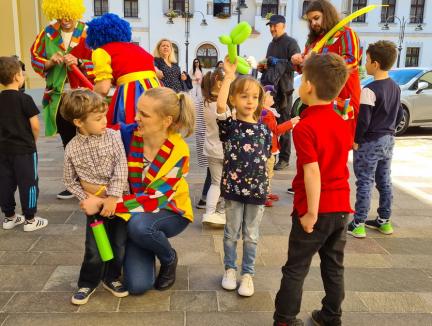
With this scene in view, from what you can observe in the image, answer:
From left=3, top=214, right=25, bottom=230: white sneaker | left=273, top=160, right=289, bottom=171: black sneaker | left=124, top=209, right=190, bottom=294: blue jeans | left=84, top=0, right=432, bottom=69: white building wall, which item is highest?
left=84, top=0, right=432, bottom=69: white building wall

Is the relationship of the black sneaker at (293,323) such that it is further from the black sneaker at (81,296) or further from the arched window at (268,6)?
the arched window at (268,6)

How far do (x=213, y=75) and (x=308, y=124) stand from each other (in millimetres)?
1620

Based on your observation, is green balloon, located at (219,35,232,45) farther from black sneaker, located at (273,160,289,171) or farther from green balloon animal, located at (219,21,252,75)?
black sneaker, located at (273,160,289,171)

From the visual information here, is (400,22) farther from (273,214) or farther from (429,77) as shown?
(273,214)

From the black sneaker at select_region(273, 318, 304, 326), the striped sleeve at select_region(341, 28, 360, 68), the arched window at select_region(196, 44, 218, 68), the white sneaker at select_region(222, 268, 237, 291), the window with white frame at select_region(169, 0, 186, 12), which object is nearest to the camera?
the black sneaker at select_region(273, 318, 304, 326)

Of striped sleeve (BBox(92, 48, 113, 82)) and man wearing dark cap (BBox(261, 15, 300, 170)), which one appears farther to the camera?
man wearing dark cap (BBox(261, 15, 300, 170))

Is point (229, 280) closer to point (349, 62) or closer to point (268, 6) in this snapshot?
point (349, 62)

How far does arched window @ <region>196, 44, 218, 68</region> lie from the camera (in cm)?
3497

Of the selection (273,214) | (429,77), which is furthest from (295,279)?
(429,77)

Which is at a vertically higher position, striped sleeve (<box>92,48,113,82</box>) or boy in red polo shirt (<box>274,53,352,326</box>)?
striped sleeve (<box>92,48,113,82</box>)

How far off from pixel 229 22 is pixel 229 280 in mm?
33896

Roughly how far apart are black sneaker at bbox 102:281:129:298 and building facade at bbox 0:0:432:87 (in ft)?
105

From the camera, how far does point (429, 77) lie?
10.4 metres

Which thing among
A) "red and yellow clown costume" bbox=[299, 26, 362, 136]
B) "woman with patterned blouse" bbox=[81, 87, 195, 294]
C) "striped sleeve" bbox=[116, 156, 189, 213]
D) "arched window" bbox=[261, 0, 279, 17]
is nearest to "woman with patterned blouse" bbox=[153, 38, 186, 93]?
"red and yellow clown costume" bbox=[299, 26, 362, 136]
